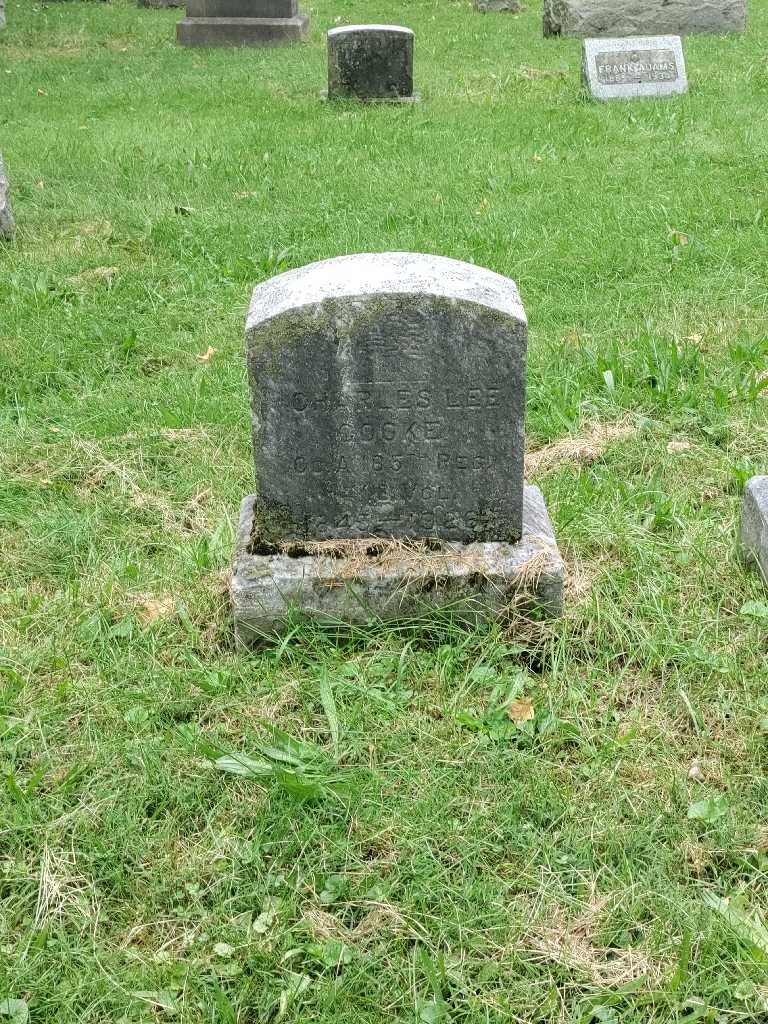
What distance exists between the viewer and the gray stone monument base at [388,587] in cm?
313

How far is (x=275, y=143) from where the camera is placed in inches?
346

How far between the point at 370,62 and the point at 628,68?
2385 mm

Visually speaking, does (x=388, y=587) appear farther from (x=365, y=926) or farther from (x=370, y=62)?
(x=370, y=62)

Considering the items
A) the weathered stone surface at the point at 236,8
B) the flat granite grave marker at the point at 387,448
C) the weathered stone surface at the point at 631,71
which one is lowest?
the flat granite grave marker at the point at 387,448

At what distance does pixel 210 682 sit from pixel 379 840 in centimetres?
74

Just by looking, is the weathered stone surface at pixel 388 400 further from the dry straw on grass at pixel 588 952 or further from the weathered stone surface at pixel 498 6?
the weathered stone surface at pixel 498 6

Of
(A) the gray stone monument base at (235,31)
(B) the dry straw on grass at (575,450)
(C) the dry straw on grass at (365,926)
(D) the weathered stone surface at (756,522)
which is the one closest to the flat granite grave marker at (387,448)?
(D) the weathered stone surface at (756,522)

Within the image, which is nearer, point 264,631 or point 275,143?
point 264,631

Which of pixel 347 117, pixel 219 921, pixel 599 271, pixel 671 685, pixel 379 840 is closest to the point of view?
pixel 219 921

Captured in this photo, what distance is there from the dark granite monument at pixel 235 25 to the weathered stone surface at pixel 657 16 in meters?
3.55

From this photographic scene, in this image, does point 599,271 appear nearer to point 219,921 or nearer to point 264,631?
point 264,631

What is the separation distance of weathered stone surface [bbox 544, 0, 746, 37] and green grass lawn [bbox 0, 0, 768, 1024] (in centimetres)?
742

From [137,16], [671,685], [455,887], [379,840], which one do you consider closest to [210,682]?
[379,840]

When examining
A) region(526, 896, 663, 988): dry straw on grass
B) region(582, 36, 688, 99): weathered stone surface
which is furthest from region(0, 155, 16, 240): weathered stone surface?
region(526, 896, 663, 988): dry straw on grass
